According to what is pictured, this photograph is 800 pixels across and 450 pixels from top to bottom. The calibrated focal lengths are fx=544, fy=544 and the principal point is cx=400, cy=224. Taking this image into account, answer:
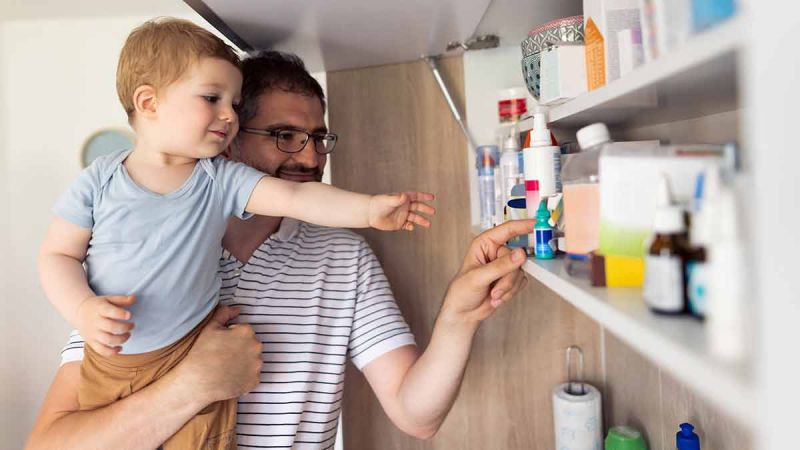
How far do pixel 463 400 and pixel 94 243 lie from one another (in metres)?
0.92

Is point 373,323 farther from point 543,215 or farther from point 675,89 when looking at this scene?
point 675,89

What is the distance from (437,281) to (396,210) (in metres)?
0.59

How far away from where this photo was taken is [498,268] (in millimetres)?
875

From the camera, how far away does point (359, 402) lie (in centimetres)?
144

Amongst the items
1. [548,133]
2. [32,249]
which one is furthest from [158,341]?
[32,249]

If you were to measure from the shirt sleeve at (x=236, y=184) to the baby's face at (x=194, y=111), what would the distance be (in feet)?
0.15

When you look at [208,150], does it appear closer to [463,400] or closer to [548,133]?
[548,133]

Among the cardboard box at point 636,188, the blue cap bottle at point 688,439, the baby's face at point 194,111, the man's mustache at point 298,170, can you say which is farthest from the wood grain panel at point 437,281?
the cardboard box at point 636,188

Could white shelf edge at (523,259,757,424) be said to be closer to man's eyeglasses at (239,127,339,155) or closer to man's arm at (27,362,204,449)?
man's arm at (27,362,204,449)

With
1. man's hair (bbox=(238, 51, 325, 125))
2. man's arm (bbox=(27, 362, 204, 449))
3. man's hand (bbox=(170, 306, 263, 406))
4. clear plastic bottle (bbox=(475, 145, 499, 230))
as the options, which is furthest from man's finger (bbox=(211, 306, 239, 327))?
clear plastic bottle (bbox=(475, 145, 499, 230))

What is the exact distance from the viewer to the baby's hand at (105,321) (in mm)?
817

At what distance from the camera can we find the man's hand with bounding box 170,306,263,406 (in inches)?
38.4

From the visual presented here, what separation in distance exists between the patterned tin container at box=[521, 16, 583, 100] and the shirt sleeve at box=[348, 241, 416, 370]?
59 cm

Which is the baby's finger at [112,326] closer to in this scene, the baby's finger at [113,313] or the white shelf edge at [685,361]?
the baby's finger at [113,313]
